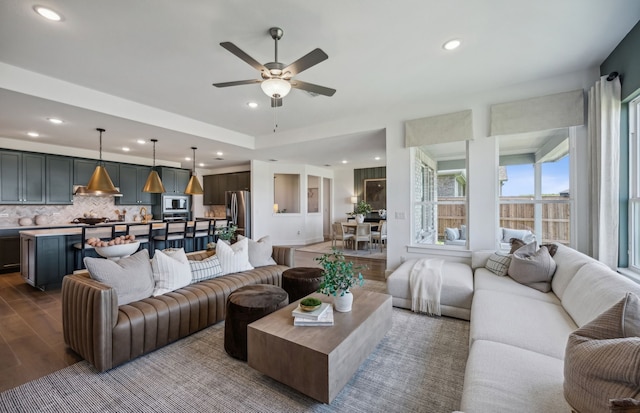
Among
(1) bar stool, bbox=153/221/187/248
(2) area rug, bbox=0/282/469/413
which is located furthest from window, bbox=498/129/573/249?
(1) bar stool, bbox=153/221/187/248

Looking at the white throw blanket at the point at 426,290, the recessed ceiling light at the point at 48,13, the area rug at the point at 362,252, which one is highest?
the recessed ceiling light at the point at 48,13

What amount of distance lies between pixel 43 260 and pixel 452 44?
605 cm

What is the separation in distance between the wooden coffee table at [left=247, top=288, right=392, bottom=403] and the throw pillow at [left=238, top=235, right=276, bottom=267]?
5.15ft

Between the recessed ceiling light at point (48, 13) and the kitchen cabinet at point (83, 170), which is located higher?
the recessed ceiling light at point (48, 13)

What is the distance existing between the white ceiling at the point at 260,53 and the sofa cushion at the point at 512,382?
2529 millimetres

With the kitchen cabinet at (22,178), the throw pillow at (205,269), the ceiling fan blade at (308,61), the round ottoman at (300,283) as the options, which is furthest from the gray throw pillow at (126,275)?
the kitchen cabinet at (22,178)

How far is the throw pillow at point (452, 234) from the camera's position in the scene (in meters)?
4.29

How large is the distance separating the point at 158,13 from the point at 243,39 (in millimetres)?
687

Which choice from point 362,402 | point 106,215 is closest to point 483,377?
point 362,402

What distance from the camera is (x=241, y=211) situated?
738cm

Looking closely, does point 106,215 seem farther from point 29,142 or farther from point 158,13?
point 158,13

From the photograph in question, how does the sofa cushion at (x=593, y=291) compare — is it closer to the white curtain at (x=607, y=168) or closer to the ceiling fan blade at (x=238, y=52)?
the white curtain at (x=607, y=168)

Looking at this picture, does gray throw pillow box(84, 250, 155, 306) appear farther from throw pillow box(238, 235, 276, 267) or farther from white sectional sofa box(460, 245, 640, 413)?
white sectional sofa box(460, 245, 640, 413)

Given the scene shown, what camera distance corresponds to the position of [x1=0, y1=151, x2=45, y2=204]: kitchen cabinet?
16.3 feet
